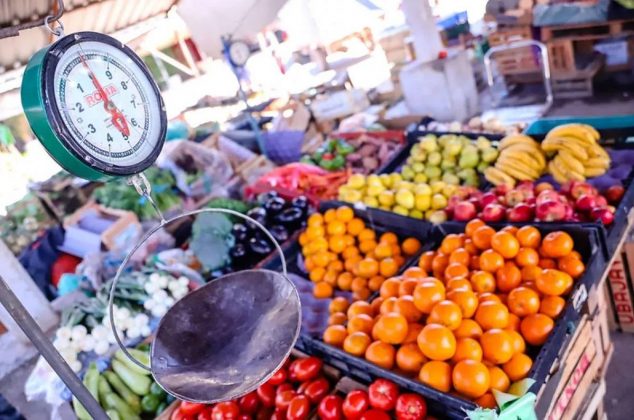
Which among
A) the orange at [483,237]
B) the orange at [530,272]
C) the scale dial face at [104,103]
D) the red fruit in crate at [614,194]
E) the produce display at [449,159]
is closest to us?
the scale dial face at [104,103]

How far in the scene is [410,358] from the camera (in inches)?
80.5

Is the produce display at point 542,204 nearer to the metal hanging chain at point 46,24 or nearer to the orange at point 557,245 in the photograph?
the orange at point 557,245

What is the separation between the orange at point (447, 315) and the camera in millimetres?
2014

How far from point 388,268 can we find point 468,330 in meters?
0.88

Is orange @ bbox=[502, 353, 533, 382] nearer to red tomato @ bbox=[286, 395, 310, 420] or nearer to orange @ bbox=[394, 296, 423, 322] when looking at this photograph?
orange @ bbox=[394, 296, 423, 322]

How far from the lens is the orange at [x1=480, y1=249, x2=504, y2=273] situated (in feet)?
7.68

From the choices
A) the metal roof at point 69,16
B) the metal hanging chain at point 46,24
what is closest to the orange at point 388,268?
the metal hanging chain at point 46,24

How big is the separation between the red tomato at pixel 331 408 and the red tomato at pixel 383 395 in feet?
0.49

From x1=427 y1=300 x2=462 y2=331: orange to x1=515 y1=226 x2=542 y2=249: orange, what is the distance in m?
0.62

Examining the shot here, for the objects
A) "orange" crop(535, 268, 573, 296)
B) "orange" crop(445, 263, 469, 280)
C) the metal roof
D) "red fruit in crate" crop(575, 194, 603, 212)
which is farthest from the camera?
the metal roof

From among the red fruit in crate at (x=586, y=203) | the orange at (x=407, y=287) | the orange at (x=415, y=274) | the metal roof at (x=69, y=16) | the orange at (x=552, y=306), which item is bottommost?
the orange at (x=552, y=306)

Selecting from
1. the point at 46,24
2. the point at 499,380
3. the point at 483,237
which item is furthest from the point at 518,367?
the point at 46,24

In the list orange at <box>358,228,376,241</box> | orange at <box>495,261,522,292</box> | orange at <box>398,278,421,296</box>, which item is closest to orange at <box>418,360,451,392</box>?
orange at <box>398,278,421,296</box>

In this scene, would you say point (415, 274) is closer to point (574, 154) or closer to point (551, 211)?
point (551, 211)
